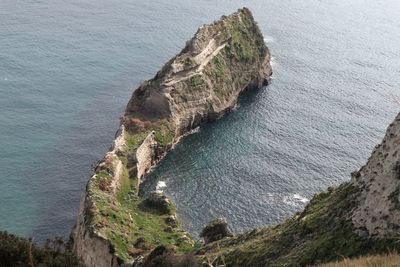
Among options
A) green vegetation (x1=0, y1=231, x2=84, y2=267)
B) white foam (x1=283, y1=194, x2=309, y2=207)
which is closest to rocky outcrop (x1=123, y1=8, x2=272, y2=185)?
white foam (x1=283, y1=194, x2=309, y2=207)

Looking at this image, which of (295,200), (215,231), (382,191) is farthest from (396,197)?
(295,200)

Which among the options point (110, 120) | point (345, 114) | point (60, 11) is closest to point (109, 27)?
point (60, 11)

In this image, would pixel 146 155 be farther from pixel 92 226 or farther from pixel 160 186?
pixel 92 226

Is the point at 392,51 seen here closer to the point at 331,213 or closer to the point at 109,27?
the point at 109,27

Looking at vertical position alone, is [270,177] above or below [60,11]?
below

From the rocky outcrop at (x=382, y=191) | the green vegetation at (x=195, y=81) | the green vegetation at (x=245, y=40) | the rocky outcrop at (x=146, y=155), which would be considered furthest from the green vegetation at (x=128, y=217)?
the green vegetation at (x=245, y=40)

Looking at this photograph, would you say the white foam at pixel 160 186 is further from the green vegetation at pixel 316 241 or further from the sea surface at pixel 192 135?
the green vegetation at pixel 316 241
